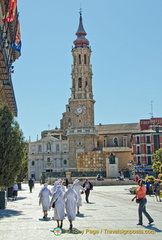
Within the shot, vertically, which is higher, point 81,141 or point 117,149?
point 81,141

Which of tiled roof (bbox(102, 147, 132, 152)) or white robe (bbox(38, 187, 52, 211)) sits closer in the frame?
white robe (bbox(38, 187, 52, 211))

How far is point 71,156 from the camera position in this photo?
83.2 metres

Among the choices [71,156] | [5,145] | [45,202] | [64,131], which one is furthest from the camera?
[64,131]

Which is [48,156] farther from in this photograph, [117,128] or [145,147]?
[145,147]

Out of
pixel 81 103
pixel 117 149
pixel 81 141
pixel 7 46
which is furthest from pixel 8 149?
pixel 117 149

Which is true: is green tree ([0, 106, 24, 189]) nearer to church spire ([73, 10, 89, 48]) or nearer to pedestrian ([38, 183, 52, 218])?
pedestrian ([38, 183, 52, 218])

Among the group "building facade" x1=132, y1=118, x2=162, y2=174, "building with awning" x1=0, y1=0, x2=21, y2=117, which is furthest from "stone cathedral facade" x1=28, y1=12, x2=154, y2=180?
"building with awning" x1=0, y1=0, x2=21, y2=117

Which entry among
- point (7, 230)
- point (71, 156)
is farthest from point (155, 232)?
point (71, 156)

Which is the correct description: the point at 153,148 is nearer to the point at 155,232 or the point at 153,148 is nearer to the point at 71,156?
the point at 71,156

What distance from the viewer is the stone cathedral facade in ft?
264

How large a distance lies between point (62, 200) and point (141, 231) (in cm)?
276

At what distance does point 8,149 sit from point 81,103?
2618 inches

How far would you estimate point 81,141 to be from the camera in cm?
8269

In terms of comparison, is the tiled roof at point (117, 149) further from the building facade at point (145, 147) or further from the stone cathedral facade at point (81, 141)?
the building facade at point (145, 147)
